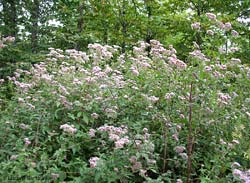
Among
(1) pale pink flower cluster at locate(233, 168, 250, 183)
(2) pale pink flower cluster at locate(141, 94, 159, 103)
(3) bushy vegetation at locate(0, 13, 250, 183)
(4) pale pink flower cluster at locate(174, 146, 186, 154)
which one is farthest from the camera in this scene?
(2) pale pink flower cluster at locate(141, 94, 159, 103)

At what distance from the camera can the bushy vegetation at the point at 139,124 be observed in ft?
8.39

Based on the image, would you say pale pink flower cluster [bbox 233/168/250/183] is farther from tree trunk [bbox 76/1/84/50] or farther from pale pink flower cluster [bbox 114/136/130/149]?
tree trunk [bbox 76/1/84/50]

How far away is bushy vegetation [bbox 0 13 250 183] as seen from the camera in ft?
8.39

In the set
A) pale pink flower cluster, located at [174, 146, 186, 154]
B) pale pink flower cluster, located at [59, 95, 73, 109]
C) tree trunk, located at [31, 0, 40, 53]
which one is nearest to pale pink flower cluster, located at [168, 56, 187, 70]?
pale pink flower cluster, located at [174, 146, 186, 154]

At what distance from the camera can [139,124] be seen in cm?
294

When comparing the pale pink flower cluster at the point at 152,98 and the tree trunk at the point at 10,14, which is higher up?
the tree trunk at the point at 10,14

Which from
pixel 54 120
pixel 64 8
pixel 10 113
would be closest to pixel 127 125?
pixel 54 120

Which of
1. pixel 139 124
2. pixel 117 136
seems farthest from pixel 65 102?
pixel 117 136

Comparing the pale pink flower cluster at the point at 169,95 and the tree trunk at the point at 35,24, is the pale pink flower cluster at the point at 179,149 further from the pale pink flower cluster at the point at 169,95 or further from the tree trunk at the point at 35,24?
the tree trunk at the point at 35,24

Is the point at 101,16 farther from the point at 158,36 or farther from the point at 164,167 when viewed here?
the point at 164,167

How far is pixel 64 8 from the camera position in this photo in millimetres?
8961

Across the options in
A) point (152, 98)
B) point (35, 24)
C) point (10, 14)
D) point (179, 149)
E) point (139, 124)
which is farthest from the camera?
point (10, 14)

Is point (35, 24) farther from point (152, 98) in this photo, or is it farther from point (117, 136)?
point (117, 136)

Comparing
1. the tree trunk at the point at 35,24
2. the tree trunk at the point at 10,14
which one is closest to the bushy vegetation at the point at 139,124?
the tree trunk at the point at 35,24
